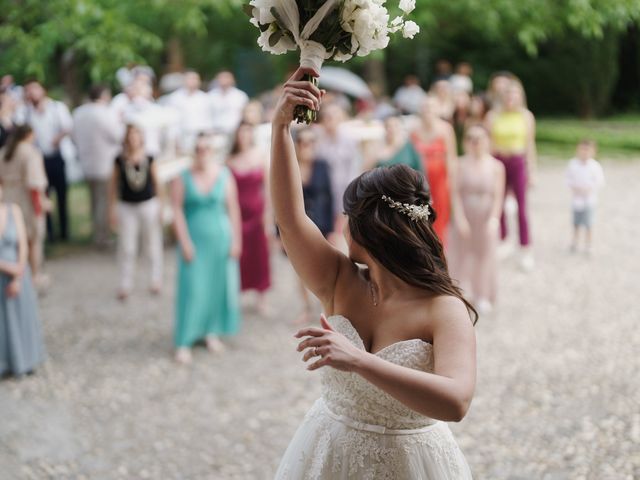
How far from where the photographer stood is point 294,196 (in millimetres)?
2521

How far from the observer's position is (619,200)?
1406cm

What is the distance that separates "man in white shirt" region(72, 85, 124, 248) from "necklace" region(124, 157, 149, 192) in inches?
90.7

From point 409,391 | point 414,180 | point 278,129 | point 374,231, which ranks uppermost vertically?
point 278,129

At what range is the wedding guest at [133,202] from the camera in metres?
8.88

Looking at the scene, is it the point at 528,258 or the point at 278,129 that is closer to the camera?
the point at 278,129

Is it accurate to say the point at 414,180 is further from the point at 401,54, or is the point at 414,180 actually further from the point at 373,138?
the point at 401,54

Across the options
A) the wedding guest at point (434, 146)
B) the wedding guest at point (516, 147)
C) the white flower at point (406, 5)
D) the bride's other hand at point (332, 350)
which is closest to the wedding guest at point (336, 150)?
the wedding guest at point (434, 146)

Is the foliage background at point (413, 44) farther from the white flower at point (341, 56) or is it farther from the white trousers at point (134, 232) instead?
the white flower at point (341, 56)

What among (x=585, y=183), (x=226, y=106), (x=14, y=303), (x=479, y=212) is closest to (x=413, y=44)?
(x=226, y=106)

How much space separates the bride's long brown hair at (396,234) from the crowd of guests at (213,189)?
4658 mm

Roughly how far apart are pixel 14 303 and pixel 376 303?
4.80 metres

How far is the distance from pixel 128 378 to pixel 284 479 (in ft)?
13.5

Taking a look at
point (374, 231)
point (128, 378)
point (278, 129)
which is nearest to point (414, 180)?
point (374, 231)

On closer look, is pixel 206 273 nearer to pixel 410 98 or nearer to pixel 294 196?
pixel 294 196
